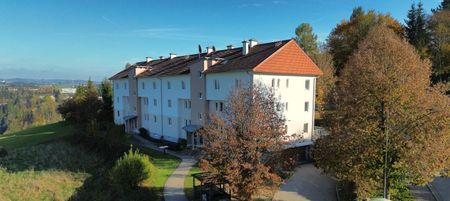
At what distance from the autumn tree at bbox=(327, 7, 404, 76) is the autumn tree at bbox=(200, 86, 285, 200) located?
3495 cm

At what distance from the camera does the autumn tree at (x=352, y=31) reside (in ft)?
157

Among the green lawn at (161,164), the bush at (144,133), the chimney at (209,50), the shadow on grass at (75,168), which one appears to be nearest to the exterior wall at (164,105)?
the bush at (144,133)

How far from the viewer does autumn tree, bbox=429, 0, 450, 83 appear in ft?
137

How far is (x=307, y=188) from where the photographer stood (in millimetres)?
22406

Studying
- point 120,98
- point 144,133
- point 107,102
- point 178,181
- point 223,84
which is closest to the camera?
point 178,181

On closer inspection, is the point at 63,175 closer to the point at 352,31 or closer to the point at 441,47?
the point at 352,31

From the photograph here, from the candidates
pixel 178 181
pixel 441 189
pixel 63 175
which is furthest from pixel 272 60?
pixel 63 175

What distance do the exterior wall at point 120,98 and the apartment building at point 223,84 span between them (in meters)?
7.64

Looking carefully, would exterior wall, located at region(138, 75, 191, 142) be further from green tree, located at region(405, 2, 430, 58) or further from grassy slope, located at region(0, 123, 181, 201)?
green tree, located at region(405, 2, 430, 58)

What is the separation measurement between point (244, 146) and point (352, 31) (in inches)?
1642

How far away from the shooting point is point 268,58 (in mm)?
27453

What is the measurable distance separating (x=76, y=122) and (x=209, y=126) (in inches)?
1922

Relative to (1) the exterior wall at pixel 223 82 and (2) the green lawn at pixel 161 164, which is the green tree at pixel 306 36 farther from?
(2) the green lawn at pixel 161 164

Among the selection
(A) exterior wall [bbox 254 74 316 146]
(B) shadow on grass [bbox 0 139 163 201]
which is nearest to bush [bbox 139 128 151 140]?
(B) shadow on grass [bbox 0 139 163 201]
